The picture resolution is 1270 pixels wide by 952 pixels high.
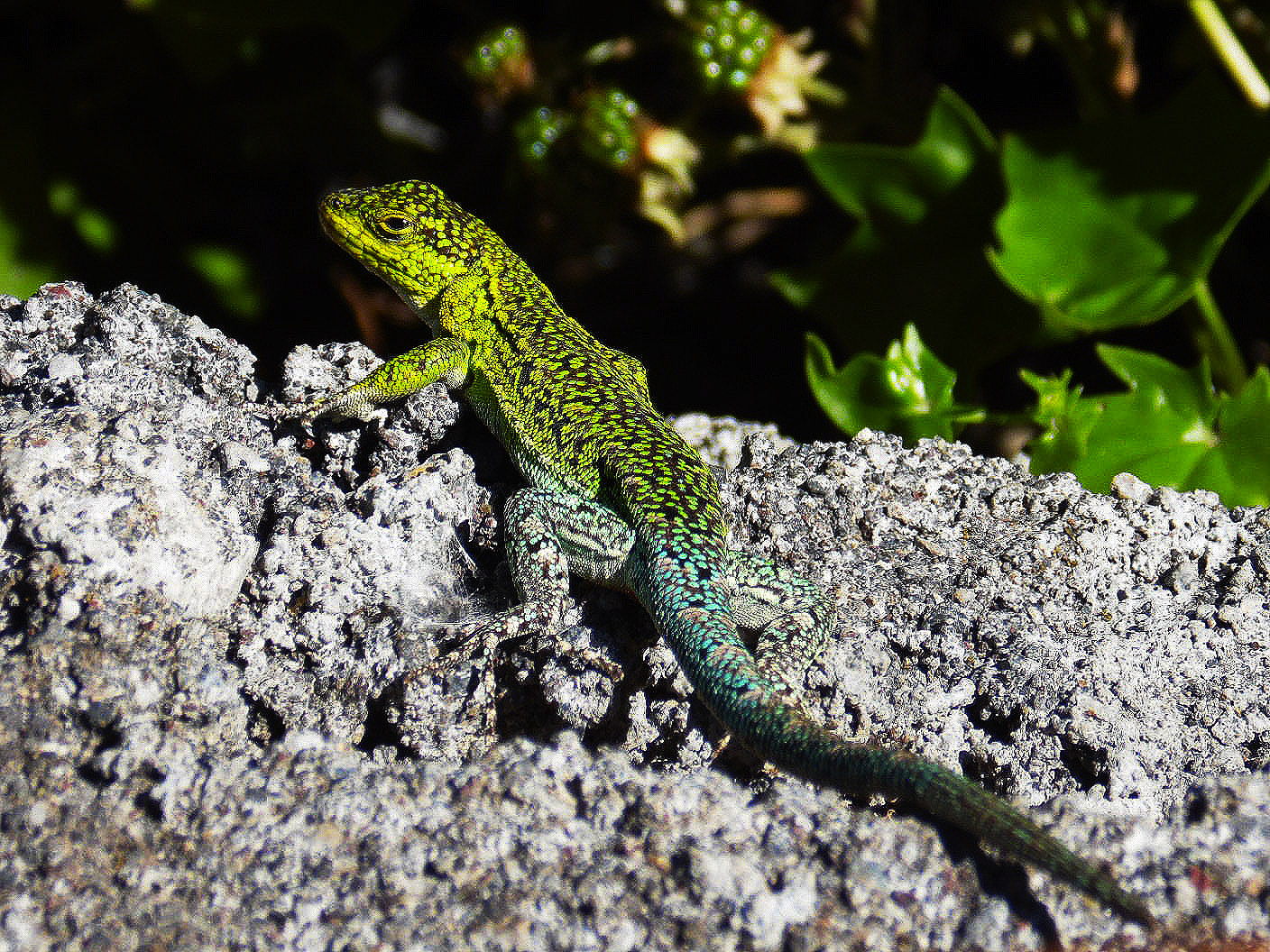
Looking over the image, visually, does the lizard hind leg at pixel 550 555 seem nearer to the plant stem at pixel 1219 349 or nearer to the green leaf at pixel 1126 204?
the green leaf at pixel 1126 204

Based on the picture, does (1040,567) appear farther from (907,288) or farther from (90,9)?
(90,9)

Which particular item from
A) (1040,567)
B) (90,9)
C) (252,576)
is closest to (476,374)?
(252,576)

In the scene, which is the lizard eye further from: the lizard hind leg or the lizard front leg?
the lizard hind leg

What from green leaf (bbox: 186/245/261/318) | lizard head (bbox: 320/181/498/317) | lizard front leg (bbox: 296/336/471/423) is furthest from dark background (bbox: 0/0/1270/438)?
lizard front leg (bbox: 296/336/471/423)

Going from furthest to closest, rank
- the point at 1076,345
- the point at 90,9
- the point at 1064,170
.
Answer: the point at 1076,345 < the point at 90,9 < the point at 1064,170

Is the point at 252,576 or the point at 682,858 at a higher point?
the point at 682,858

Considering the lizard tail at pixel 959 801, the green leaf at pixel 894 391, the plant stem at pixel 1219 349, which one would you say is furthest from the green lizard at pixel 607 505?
the plant stem at pixel 1219 349

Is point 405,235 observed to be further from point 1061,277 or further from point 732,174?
point 732,174

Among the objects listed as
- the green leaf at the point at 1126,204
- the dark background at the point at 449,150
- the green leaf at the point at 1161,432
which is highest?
the green leaf at the point at 1126,204
